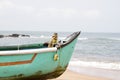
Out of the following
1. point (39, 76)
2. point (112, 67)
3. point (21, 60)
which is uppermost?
point (21, 60)

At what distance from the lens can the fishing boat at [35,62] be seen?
6.77 meters

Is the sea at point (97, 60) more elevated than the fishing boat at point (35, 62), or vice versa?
the fishing boat at point (35, 62)

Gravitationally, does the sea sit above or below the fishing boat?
below

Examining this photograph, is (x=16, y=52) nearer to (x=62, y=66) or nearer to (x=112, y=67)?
(x=62, y=66)

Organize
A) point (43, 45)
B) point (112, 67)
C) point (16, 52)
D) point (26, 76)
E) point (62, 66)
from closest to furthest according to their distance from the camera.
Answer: point (16, 52) < point (26, 76) < point (62, 66) < point (43, 45) < point (112, 67)

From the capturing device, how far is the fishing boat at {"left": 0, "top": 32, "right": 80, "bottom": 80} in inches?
267

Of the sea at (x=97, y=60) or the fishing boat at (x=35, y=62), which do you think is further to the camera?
the sea at (x=97, y=60)

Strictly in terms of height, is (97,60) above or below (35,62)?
below

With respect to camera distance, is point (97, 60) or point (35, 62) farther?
point (97, 60)

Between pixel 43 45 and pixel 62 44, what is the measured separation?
1.32 meters

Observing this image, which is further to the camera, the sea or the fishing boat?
the sea

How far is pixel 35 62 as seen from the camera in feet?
23.5

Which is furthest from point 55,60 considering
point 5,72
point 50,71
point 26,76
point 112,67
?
point 112,67

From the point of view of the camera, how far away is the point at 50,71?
752 centimetres
